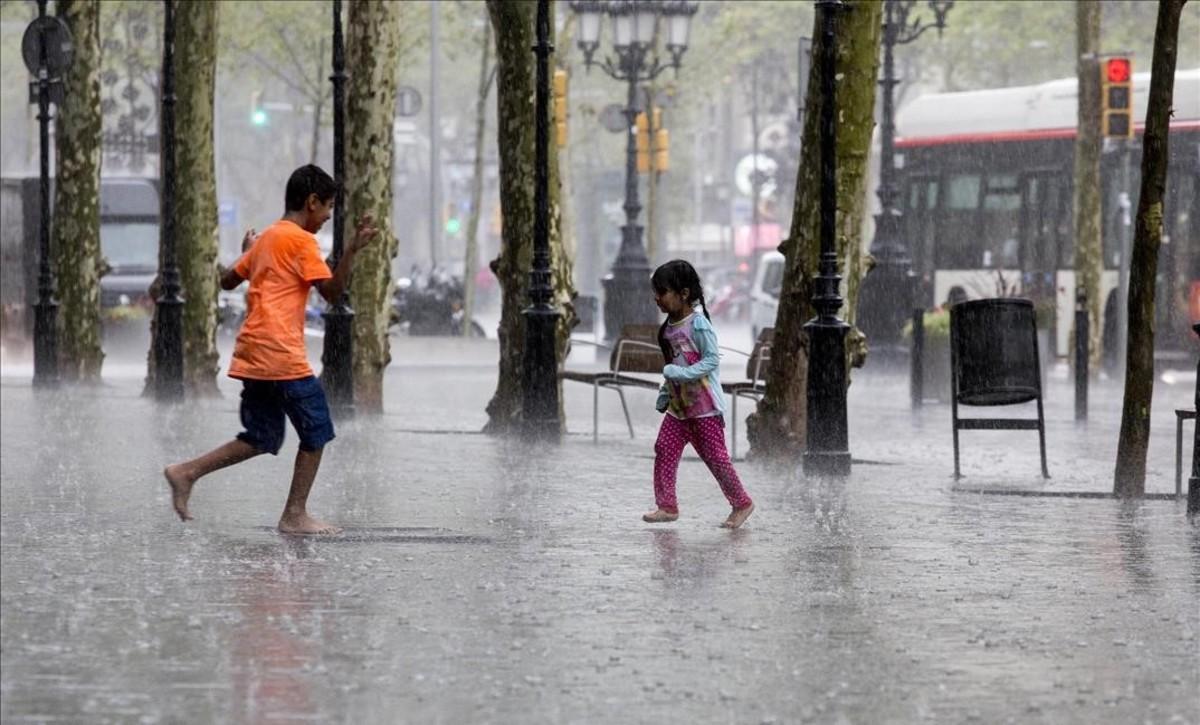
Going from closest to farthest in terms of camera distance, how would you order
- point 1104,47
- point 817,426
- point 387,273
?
1. point 817,426
2. point 387,273
3. point 1104,47

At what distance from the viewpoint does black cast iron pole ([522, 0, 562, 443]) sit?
19.9 m

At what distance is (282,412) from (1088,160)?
66.3ft

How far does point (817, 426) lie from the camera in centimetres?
1661

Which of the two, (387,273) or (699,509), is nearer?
(699,509)

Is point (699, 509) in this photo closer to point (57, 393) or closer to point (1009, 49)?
point (57, 393)

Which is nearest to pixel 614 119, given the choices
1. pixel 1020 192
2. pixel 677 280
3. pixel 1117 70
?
pixel 1020 192

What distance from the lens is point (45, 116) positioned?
89.8ft

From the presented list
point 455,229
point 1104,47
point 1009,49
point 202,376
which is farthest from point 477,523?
point 455,229

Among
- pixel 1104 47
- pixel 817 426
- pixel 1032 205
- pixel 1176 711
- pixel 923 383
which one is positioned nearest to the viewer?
pixel 1176 711

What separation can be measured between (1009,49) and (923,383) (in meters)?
29.8

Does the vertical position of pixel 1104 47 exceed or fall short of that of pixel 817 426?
it exceeds it

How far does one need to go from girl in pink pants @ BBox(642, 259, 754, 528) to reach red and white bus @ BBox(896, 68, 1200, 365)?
20.0 m

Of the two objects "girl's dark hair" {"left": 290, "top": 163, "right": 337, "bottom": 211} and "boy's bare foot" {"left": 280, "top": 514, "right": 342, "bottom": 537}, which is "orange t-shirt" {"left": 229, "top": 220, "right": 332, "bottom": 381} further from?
"boy's bare foot" {"left": 280, "top": 514, "right": 342, "bottom": 537}

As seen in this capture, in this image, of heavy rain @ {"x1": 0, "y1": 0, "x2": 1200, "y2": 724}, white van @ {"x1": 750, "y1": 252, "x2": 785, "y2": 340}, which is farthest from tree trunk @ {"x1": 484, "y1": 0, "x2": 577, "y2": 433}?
white van @ {"x1": 750, "y1": 252, "x2": 785, "y2": 340}
